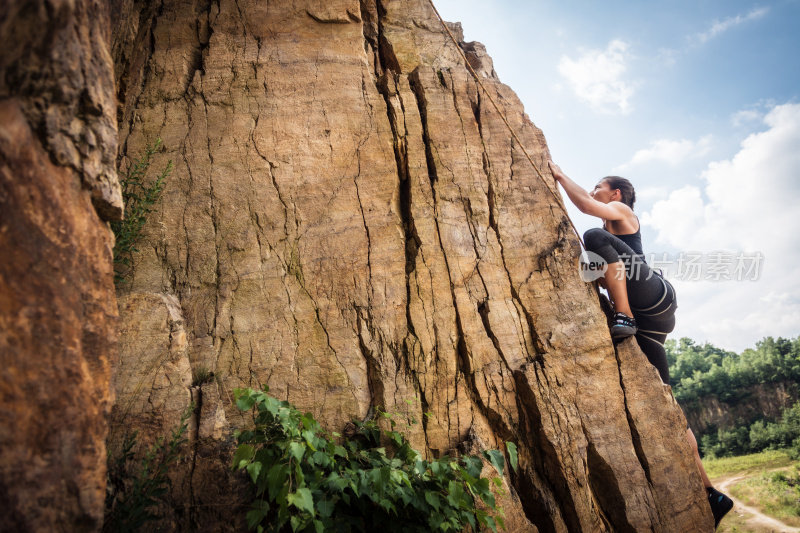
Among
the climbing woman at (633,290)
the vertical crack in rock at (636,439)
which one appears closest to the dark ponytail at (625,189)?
the climbing woman at (633,290)

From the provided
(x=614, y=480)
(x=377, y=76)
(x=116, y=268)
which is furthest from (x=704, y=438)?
(x=116, y=268)

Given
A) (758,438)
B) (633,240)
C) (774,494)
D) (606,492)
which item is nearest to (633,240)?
(633,240)

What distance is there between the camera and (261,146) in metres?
4.06

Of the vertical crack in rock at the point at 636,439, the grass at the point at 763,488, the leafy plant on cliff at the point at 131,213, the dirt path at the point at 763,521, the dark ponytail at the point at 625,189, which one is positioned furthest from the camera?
the grass at the point at 763,488

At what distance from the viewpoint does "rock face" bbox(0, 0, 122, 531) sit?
1.71 meters

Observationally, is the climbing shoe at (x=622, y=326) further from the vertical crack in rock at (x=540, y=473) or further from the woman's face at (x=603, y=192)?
the woman's face at (x=603, y=192)

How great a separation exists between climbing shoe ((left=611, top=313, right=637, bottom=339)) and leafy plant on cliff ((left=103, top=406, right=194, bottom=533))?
3.60 m

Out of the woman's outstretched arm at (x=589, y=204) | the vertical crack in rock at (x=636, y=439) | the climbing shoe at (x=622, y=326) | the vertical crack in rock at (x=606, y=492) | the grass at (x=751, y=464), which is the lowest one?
the grass at (x=751, y=464)

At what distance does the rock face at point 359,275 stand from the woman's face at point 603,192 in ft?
2.72

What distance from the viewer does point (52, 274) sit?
73.8 inches

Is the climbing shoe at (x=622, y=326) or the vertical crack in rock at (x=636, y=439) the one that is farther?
the climbing shoe at (x=622, y=326)

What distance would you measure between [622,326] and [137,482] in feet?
12.9

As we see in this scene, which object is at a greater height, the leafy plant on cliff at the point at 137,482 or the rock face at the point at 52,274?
the rock face at the point at 52,274

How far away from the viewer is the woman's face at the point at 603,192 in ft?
15.8
